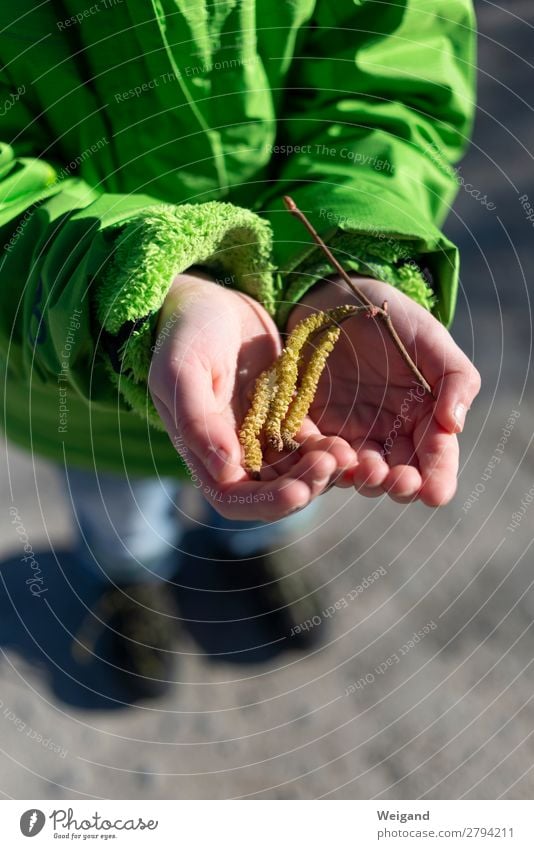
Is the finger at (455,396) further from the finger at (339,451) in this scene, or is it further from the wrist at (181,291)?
the wrist at (181,291)

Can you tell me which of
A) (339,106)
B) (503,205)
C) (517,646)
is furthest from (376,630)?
(503,205)

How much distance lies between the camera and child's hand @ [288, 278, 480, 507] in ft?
1.71

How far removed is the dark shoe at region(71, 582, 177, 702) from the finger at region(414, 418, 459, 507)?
Result: 405 mm

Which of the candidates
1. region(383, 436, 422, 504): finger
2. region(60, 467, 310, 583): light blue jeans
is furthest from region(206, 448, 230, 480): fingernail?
region(60, 467, 310, 583): light blue jeans

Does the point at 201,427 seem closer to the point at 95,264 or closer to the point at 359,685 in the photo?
the point at 95,264

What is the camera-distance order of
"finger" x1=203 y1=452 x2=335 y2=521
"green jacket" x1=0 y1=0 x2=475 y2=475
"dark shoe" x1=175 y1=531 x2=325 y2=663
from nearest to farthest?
"finger" x1=203 y1=452 x2=335 y2=521 < "green jacket" x1=0 y1=0 x2=475 y2=475 < "dark shoe" x1=175 y1=531 x2=325 y2=663

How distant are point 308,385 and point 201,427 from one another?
0.11 metres

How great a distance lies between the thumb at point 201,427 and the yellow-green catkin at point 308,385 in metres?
0.05

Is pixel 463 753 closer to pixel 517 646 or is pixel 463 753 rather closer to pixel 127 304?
pixel 517 646

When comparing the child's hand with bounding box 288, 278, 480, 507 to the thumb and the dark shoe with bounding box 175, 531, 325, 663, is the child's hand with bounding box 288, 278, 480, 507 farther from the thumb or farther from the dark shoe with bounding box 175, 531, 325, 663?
the dark shoe with bounding box 175, 531, 325, 663

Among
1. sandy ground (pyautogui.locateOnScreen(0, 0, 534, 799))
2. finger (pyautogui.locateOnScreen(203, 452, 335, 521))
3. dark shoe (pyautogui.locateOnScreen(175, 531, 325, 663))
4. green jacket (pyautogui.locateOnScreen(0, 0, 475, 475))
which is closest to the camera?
finger (pyautogui.locateOnScreen(203, 452, 335, 521))

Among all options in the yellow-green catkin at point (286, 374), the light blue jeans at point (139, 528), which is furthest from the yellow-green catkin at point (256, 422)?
the light blue jeans at point (139, 528)

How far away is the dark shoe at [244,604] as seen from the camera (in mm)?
838

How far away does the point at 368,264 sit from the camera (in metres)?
0.63
